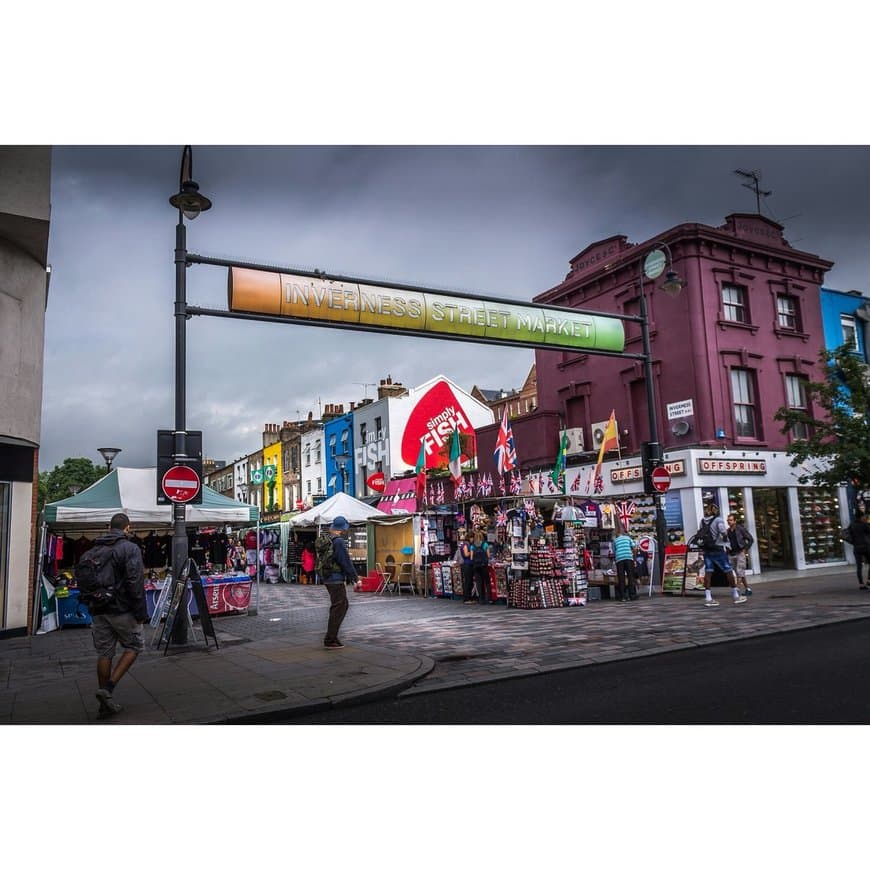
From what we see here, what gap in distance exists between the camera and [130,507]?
16172 millimetres

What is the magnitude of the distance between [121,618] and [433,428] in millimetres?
23565

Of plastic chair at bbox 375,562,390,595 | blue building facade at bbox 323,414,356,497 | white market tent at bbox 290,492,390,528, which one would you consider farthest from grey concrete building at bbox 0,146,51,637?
blue building facade at bbox 323,414,356,497

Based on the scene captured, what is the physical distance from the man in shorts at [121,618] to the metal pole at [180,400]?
3810 millimetres

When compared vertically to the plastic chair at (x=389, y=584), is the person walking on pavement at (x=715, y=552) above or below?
above

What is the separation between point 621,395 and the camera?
2412 cm

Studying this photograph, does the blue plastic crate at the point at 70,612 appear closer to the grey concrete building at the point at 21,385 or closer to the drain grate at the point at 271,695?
the grey concrete building at the point at 21,385

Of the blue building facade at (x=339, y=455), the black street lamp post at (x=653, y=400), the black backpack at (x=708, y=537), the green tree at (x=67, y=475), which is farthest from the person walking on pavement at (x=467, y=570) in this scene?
the green tree at (x=67, y=475)

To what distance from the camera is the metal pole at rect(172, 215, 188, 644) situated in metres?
10.9

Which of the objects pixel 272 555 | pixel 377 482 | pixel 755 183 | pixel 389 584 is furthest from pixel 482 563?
pixel 377 482

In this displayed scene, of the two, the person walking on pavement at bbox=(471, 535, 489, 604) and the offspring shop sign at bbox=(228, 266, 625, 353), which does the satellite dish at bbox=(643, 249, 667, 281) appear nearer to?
the offspring shop sign at bbox=(228, 266, 625, 353)

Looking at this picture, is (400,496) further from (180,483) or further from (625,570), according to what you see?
(180,483)

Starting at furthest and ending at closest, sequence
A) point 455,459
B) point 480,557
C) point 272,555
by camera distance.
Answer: point 272,555 < point 455,459 < point 480,557

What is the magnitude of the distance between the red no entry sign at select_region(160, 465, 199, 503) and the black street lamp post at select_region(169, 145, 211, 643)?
179mm

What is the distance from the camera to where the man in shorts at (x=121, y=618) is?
6.81 m
